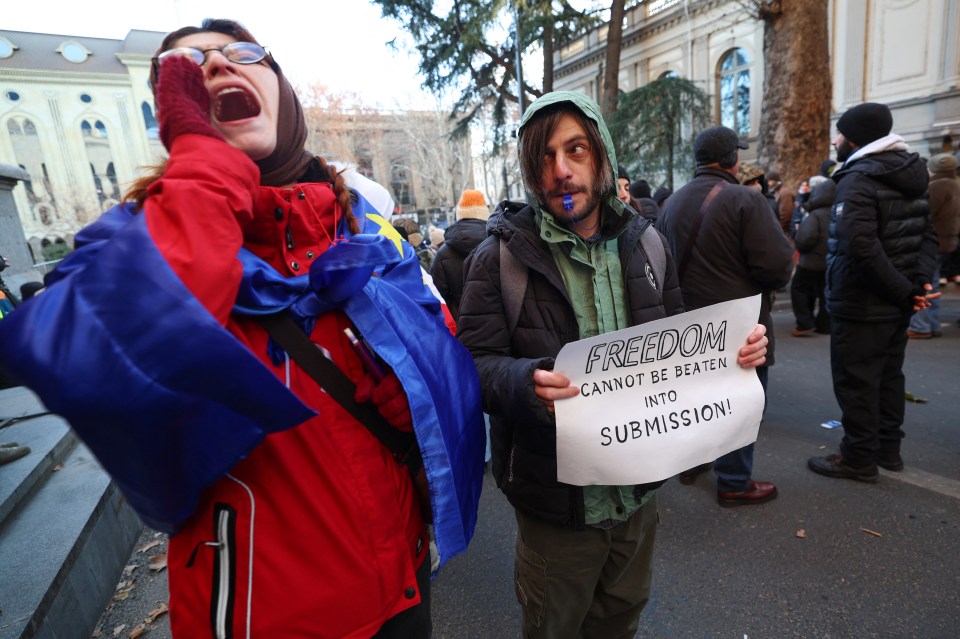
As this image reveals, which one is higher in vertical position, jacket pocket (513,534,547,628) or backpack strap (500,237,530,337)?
backpack strap (500,237,530,337)

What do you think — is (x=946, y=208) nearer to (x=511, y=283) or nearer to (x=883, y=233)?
(x=883, y=233)

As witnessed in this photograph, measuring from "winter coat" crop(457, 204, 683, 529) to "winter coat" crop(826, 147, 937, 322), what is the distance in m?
2.07

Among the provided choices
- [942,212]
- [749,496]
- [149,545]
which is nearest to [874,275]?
[749,496]

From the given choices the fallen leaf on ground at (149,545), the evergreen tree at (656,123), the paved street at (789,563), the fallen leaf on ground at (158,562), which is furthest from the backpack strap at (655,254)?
the evergreen tree at (656,123)

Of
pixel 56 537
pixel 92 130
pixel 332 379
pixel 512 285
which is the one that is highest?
pixel 92 130

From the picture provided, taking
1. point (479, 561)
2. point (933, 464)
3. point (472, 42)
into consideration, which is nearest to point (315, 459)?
point (479, 561)

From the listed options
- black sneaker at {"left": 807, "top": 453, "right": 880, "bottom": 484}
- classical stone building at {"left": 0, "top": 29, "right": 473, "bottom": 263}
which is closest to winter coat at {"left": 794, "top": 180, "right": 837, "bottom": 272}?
black sneaker at {"left": 807, "top": 453, "right": 880, "bottom": 484}

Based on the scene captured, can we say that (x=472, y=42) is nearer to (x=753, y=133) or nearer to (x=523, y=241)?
(x=753, y=133)

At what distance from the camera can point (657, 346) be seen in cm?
153

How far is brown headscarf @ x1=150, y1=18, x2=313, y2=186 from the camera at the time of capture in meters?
1.19

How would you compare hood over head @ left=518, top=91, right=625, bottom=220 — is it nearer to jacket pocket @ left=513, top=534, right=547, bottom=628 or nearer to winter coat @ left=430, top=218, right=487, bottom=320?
jacket pocket @ left=513, top=534, right=547, bottom=628

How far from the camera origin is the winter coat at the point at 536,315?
1.54 meters

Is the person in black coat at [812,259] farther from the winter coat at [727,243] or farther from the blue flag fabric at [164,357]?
the blue flag fabric at [164,357]

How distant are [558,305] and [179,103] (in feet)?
3.52
